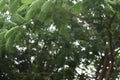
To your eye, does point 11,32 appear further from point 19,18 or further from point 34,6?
point 34,6

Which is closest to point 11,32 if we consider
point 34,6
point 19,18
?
point 19,18

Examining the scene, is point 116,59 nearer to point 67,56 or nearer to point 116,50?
point 116,50

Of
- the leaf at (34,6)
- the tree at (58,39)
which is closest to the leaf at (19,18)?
the tree at (58,39)

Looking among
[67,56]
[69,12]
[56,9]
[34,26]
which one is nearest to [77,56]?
[67,56]

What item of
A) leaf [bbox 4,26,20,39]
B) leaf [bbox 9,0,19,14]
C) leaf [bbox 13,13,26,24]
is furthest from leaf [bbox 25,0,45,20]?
leaf [bbox 13,13,26,24]

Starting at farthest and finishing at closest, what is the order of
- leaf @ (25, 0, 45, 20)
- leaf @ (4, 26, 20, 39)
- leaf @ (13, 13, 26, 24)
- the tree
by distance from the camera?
leaf @ (13, 13, 26, 24) → leaf @ (4, 26, 20, 39) → the tree → leaf @ (25, 0, 45, 20)

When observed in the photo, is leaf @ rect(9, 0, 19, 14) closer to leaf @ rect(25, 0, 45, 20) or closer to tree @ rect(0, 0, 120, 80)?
tree @ rect(0, 0, 120, 80)

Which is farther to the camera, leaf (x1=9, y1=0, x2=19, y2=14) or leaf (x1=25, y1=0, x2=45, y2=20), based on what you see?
leaf (x1=9, y1=0, x2=19, y2=14)

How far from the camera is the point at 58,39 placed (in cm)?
599

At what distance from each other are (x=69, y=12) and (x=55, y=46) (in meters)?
1.85

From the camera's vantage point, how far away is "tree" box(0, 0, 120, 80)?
4.32m

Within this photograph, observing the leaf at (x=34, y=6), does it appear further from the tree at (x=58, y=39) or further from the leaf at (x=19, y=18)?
the leaf at (x=19, y=18)

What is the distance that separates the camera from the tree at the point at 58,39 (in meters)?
4.32

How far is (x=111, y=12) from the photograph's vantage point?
473 cm
